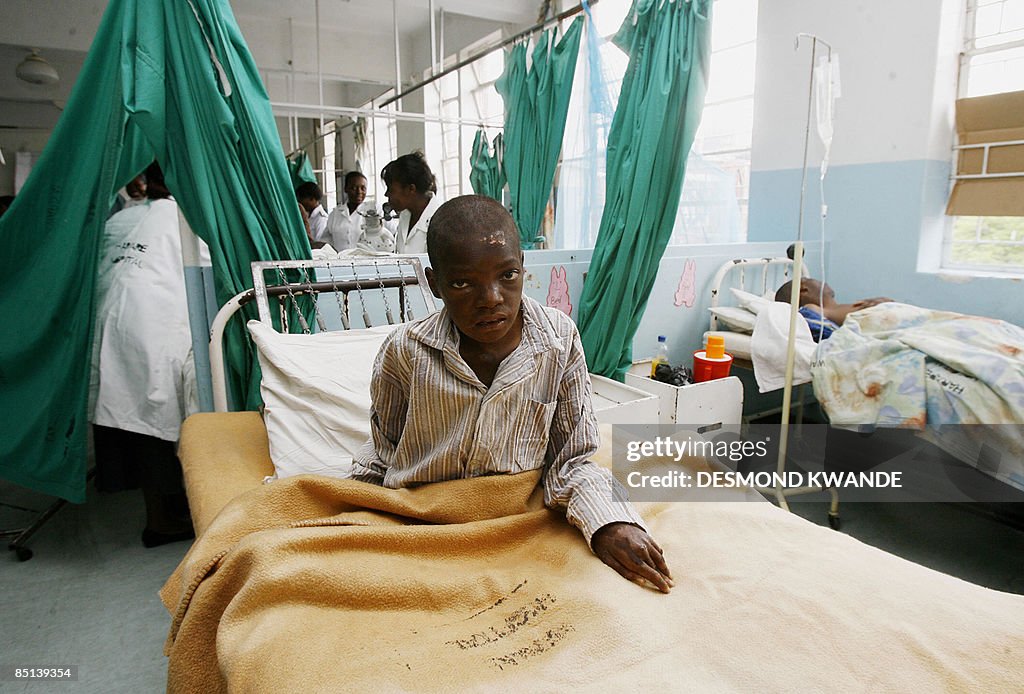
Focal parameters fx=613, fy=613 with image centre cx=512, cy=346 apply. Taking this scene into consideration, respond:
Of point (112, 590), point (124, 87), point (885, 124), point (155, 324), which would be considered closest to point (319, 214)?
point (155, 324)

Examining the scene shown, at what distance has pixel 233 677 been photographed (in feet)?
2.92

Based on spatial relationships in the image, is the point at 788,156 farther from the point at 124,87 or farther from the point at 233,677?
the point at 233,677

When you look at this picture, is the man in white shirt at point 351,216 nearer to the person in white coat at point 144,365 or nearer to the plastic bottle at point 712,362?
the person in white coat at point 144,365

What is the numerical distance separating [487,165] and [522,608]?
12.1 ft

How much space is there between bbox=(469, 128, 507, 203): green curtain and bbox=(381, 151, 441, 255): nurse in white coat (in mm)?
1031

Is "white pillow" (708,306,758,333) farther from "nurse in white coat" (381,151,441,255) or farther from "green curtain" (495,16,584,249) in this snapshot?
"nurse in white coat" (381,151,441,255)

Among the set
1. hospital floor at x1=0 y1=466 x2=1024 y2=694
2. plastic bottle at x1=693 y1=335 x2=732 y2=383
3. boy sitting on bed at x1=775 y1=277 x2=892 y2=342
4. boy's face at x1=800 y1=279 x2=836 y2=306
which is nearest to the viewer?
hospital floor at x1=0 y1=466 x2=1024 y2=694

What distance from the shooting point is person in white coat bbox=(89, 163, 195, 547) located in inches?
96.0

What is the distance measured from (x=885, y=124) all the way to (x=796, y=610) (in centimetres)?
344

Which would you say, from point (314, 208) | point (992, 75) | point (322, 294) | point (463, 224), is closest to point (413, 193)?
point (322, 294)

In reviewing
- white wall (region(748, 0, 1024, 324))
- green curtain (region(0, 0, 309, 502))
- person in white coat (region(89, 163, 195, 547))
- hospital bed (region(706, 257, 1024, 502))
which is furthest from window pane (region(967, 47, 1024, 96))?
person in white coat (region(89, 163, 195, 547))

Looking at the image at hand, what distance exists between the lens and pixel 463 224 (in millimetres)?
1137

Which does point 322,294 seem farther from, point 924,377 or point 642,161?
point 924,377

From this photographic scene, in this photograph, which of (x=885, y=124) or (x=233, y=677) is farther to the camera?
(x=885, y=124)
